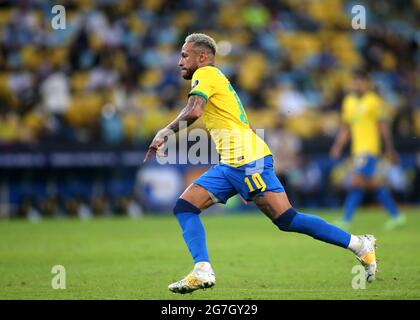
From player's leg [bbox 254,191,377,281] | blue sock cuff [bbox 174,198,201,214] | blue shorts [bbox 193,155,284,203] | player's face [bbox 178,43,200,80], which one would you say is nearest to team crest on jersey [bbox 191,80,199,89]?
player's face [bbox 178,43,200,80]

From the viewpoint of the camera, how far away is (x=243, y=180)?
892cm

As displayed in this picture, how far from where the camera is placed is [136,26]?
2530 cm

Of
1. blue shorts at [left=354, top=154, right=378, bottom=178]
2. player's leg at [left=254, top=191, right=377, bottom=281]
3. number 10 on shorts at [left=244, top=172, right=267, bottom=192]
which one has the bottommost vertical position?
blue shorts at [left=354, top=154, right=378, bottom=178]

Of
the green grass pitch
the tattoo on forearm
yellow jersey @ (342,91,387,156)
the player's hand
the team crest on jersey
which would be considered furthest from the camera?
yellow jersey @ (342,91,387,156)

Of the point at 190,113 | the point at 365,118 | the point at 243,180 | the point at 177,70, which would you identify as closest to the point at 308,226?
the point at 243,180

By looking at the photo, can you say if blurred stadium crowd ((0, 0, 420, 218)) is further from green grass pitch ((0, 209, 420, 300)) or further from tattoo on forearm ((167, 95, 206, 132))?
Result: tattoo on forearm ((167, 95, 206, 132))

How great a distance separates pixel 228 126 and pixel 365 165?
8122 mm

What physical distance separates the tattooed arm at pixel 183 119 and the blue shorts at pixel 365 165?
8513mm

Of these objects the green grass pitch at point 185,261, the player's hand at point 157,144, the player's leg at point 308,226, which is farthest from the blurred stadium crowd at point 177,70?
the player's hand at point 157,144

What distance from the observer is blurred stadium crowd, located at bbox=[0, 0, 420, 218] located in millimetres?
21703

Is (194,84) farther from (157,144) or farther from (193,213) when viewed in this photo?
(193,213)

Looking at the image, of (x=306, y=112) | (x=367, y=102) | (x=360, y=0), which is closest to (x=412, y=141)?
(x=306, y=112)
